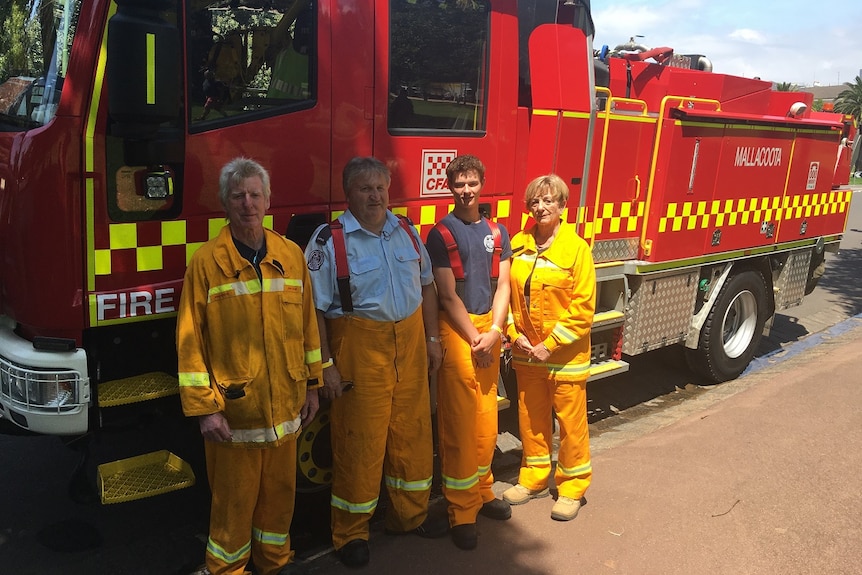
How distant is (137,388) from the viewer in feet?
8.74

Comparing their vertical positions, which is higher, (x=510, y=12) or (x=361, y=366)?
(x=510, y=12)

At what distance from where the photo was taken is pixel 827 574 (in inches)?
114

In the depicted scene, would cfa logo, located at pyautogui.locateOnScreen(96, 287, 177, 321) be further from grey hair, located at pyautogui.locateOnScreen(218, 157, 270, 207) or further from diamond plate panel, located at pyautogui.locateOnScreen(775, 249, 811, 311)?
diamond plate panel, located at pyautogui.locateOnScreen(775, 249, 811, 311)

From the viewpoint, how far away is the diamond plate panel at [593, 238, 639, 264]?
14.4ft

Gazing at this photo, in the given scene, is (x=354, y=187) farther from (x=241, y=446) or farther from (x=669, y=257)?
(x=669, y=257)

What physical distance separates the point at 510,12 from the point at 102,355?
8.05ft

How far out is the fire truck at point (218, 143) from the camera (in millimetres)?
2438

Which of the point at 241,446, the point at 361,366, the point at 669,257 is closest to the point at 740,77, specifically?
the point at 669,257

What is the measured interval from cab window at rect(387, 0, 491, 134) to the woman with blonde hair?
1.93ft

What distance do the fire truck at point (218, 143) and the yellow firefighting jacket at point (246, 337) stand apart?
1.12ft

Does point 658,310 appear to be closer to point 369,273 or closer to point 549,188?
point 549,188

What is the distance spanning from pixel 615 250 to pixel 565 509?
183 centimetres

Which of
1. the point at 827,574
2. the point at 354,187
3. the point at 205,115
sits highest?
the point at 205,115

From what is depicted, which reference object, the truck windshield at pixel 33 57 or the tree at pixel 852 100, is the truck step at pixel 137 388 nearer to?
the truck windshield at pixel 33 57
